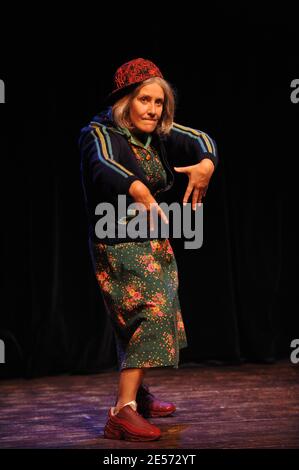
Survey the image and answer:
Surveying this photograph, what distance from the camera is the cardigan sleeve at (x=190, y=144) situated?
2.38 m

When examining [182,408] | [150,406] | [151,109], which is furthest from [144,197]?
[182,408]

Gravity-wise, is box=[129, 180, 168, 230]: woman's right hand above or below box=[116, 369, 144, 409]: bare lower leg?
above

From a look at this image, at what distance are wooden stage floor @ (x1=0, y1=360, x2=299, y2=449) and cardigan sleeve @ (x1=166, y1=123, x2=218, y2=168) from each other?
913 millimetres

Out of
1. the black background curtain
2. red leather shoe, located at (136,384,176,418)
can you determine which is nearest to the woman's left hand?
red leather shoe, located at (136,384,176,418)

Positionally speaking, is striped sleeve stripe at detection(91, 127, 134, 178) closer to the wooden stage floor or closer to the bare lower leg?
the bare lower leg

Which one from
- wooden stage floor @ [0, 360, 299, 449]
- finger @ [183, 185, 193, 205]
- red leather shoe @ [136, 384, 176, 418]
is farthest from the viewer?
red leather shoe @ [136, 384, 176, 418]

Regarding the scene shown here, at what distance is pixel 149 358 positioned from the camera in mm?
2254

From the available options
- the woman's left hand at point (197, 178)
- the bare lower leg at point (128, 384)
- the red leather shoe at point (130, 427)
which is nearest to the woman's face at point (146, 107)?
the woman's left hand at point (197, 178)

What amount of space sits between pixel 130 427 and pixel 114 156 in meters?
0.86

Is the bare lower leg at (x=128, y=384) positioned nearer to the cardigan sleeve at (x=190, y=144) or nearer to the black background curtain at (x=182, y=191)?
the cardigan sleeve at (x=190, y=144)

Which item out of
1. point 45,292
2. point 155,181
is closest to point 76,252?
point 45,292

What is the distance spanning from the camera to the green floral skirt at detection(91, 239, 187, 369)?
7.43 ft

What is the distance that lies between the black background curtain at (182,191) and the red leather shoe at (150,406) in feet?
3.84
